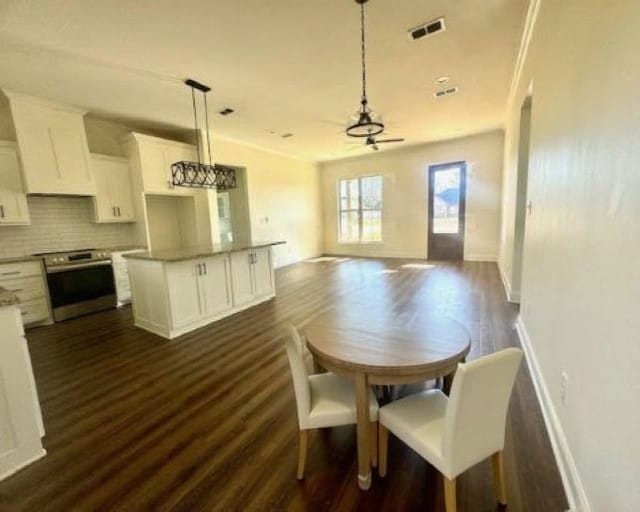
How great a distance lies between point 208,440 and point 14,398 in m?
1.07

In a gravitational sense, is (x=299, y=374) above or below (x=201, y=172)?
below

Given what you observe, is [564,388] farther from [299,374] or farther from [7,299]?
[7,299]

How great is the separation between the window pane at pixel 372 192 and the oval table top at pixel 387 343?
22.7 feet

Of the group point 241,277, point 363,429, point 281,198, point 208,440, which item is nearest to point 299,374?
point 363,429

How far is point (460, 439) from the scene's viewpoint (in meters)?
1.12

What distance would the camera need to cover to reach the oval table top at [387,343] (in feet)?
4.46

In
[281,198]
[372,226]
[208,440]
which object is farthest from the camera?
[372,226]

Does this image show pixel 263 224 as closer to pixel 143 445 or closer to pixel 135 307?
pixel 135 307

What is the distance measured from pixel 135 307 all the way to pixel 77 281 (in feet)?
4.01

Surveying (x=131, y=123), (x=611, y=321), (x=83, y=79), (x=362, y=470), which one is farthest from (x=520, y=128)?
(x=131, y=123)

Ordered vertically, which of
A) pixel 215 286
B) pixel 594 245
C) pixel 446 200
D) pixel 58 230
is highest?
pixel 446 200

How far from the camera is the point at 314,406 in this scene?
148cm

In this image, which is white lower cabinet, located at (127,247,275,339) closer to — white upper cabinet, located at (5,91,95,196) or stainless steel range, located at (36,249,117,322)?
stainless steel range, located at (36,249,117,322)

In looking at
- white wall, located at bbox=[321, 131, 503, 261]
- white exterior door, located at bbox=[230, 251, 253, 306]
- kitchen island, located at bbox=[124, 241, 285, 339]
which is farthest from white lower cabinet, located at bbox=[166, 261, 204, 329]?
white wall, located at bbox=[321, 131, 503, 261]
